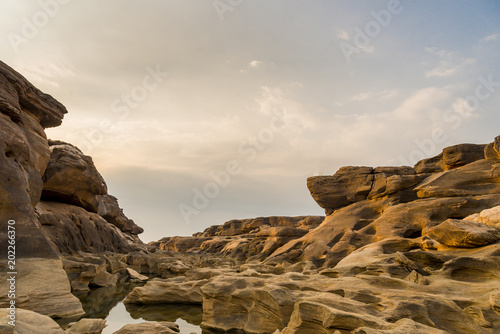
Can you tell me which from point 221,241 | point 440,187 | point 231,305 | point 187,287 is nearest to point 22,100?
point 187,287

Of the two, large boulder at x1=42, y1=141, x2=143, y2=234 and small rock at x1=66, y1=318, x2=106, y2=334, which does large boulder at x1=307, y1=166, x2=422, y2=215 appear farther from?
small rock at x1=66, y1=318, x2=106, y2=334

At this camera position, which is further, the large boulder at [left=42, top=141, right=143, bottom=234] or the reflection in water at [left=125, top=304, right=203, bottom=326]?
the large boulder at [left=42, top=141, right=143, bottom=234]

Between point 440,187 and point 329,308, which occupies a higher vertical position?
Answer: point 440,187

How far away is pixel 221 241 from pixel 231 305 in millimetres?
59890

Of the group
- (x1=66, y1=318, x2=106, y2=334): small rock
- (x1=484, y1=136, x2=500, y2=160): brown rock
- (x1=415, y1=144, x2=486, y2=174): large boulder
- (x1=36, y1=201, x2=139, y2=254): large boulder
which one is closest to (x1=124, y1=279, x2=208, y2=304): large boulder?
(x1=66, y1=318, x2=106, y2=334): small rock

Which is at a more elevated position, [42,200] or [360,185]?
[42,200]

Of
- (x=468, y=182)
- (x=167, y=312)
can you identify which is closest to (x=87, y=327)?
(x=167, y=312)

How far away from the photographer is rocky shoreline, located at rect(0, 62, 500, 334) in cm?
845

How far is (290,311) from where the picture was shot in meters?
9.63

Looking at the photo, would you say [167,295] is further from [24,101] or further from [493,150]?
[493,150]

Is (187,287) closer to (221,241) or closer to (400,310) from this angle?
(400,310)

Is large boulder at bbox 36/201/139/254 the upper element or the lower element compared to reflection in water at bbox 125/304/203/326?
upper

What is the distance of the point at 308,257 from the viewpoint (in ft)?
98.4

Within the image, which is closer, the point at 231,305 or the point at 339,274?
the point at 231,305
